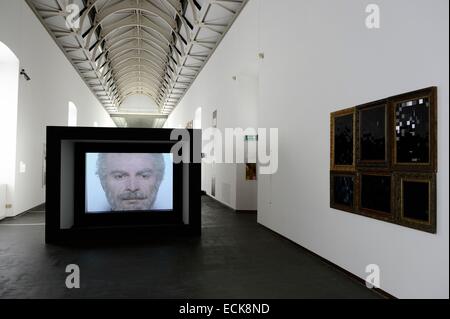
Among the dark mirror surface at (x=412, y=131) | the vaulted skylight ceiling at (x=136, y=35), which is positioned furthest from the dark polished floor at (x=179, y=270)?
the vaulted skylight ceiling at (x=136, y=35)

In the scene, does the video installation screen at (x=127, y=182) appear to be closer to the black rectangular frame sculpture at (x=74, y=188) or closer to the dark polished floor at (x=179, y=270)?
the black rectangular frame sculpture at (x=74, y=188)

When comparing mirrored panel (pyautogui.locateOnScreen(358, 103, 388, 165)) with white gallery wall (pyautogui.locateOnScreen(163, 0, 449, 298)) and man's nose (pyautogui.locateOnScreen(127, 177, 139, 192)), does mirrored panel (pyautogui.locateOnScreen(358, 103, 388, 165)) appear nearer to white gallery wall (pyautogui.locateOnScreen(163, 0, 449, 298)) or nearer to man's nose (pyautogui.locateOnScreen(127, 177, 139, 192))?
white gallery wall (pyautogui.locateOnScreen(163, 0, 449, 298))

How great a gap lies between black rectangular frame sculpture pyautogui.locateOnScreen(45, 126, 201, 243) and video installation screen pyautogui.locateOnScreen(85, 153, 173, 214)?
34cm

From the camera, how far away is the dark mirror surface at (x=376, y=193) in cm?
361

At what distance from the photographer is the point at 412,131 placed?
10.6ft

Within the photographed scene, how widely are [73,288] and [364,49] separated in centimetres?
428

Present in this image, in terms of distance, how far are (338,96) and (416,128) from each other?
1.53 metres

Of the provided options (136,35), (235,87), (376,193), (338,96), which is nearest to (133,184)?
(338,96)

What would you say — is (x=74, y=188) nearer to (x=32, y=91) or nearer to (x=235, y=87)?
(x=32, y=91)

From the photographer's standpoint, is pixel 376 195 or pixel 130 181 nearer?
pixel 376 195

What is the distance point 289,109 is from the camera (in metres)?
6.23

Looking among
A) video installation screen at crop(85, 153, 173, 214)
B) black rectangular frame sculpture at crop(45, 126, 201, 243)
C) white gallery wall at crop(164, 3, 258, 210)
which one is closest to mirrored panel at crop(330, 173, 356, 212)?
black rectangular frame sculpture at crop(45, 126, 201, 243)

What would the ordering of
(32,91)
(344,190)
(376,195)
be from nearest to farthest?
1. (376,195)
2. (344,190)
3. (32,91)
